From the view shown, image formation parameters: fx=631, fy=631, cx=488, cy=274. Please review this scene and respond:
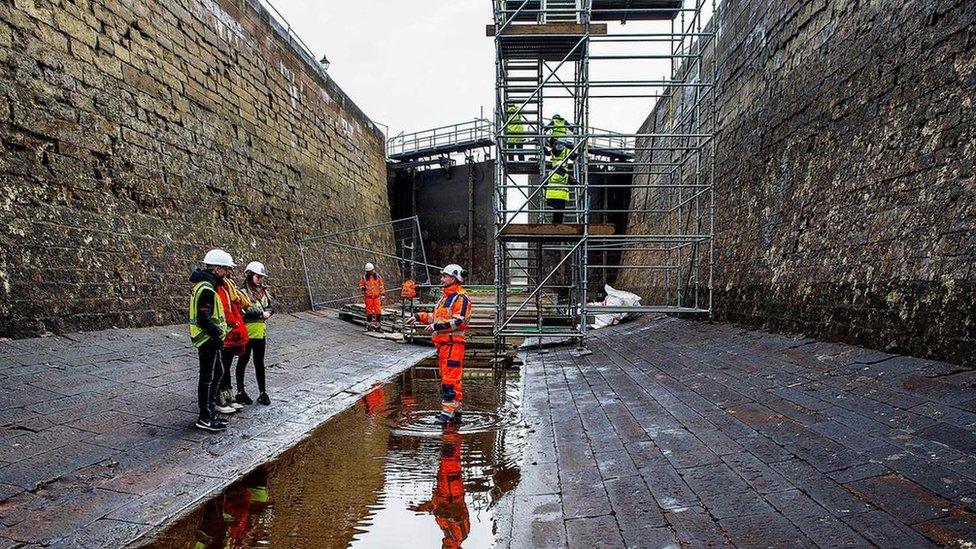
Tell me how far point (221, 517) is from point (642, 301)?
1387 centimetres

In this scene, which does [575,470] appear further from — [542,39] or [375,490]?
[542,39]

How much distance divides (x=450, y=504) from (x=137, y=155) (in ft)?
26.1

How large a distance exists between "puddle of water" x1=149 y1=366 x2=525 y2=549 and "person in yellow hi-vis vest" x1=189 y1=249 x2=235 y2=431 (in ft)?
3.02

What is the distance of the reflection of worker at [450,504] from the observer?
3375 millimetres

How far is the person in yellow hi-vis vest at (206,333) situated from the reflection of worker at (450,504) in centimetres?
216

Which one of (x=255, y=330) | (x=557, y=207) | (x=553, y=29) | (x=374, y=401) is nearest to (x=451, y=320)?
(x=374, y=401)

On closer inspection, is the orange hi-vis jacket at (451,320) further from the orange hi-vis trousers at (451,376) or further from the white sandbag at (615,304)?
the white sandbag at (615,304)

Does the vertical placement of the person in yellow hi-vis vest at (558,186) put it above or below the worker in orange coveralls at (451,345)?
above

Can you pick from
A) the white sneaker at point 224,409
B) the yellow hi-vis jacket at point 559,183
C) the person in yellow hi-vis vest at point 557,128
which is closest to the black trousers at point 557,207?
the yellow hi-vis jacket at point 559,183

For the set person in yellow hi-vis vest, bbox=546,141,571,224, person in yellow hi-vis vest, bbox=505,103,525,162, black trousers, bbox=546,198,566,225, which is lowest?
black trousers, bbox=546,198,566,225

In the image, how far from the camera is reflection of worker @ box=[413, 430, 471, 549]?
338cm

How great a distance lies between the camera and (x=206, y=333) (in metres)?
5.41

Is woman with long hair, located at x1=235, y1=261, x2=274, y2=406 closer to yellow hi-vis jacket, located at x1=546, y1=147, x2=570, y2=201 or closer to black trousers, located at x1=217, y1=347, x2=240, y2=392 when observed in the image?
black trousers, located at x1=217, y1=347, x2=240, y2=392

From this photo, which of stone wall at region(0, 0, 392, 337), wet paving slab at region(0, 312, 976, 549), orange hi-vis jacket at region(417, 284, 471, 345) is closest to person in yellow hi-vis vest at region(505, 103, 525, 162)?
stone wall at region(0, 0, 392, 337)
